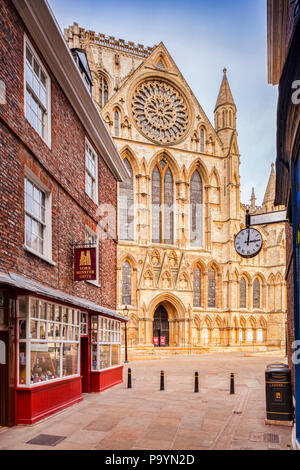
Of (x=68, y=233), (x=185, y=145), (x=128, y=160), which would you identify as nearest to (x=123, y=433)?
(x=68, y=233)

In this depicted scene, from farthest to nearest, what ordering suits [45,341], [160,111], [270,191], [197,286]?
1. [270,191]
2. [160,111]
3. [197,286]
4. [45,341]

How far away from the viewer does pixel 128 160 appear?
42031mm

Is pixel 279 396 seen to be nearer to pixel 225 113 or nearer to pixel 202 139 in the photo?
pixel 202 139

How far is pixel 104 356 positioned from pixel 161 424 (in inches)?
249

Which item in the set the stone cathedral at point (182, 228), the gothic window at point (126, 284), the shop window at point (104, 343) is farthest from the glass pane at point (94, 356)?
the gothic window at point (126, 284)

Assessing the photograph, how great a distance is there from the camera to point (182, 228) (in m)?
43.1

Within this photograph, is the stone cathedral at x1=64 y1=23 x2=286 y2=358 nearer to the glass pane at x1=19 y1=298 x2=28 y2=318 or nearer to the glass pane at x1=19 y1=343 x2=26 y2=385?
the glass pane at x1=19 y1=343 x2=26 y2=385

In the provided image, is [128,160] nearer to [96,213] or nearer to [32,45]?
[96,213]

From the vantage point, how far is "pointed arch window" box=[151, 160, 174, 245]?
1699 inches

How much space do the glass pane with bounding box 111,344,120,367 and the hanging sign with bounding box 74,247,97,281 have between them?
4.99 metres

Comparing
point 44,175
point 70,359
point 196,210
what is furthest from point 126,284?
point 44,175

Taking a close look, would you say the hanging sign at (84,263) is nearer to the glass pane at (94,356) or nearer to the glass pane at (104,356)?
the glass pane at (94,356)

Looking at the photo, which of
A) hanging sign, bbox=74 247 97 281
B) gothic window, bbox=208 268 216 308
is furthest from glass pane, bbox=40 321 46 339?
gothic window, bbox=208 268 216 308

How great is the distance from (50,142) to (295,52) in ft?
26.5
